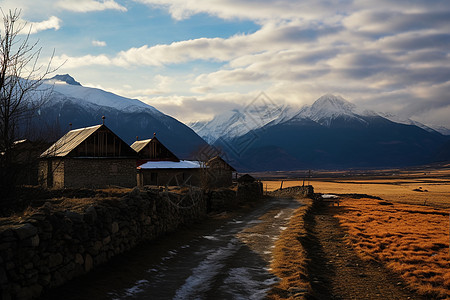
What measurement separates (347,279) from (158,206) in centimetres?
922

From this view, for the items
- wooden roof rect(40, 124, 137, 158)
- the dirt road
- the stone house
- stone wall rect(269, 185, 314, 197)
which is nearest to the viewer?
the dirt road

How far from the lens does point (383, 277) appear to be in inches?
500

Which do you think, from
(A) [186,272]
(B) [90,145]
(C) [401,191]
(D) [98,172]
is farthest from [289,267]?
(C) [401,191]

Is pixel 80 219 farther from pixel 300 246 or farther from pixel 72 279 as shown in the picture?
pixel 300 246

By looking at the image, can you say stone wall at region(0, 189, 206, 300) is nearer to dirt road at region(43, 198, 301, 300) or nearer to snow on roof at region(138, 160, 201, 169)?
dirt road at region(43, 198, 301, 300)

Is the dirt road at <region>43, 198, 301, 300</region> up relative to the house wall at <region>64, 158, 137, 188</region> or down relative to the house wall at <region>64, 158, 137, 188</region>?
down

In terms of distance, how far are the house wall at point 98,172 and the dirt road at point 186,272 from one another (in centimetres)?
2216

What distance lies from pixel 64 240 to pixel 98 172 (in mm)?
29638

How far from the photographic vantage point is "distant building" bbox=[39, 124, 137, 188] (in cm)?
3674

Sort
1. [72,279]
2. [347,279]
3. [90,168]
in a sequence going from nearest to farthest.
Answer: [72,279]
[347,279]
[90,168]

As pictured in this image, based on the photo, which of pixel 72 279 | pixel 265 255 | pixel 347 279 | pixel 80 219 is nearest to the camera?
pixel 72 279

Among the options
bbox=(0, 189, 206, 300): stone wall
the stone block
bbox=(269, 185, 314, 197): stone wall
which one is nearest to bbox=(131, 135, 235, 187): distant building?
bbox=(269, 185, 314, 197): stone wall

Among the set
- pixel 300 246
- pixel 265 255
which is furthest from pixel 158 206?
pixel 300 246

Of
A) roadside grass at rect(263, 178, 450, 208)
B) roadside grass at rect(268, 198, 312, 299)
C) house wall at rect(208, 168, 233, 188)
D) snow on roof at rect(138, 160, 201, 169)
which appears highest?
snow on roof at rect(138, 160, 201, 169)
